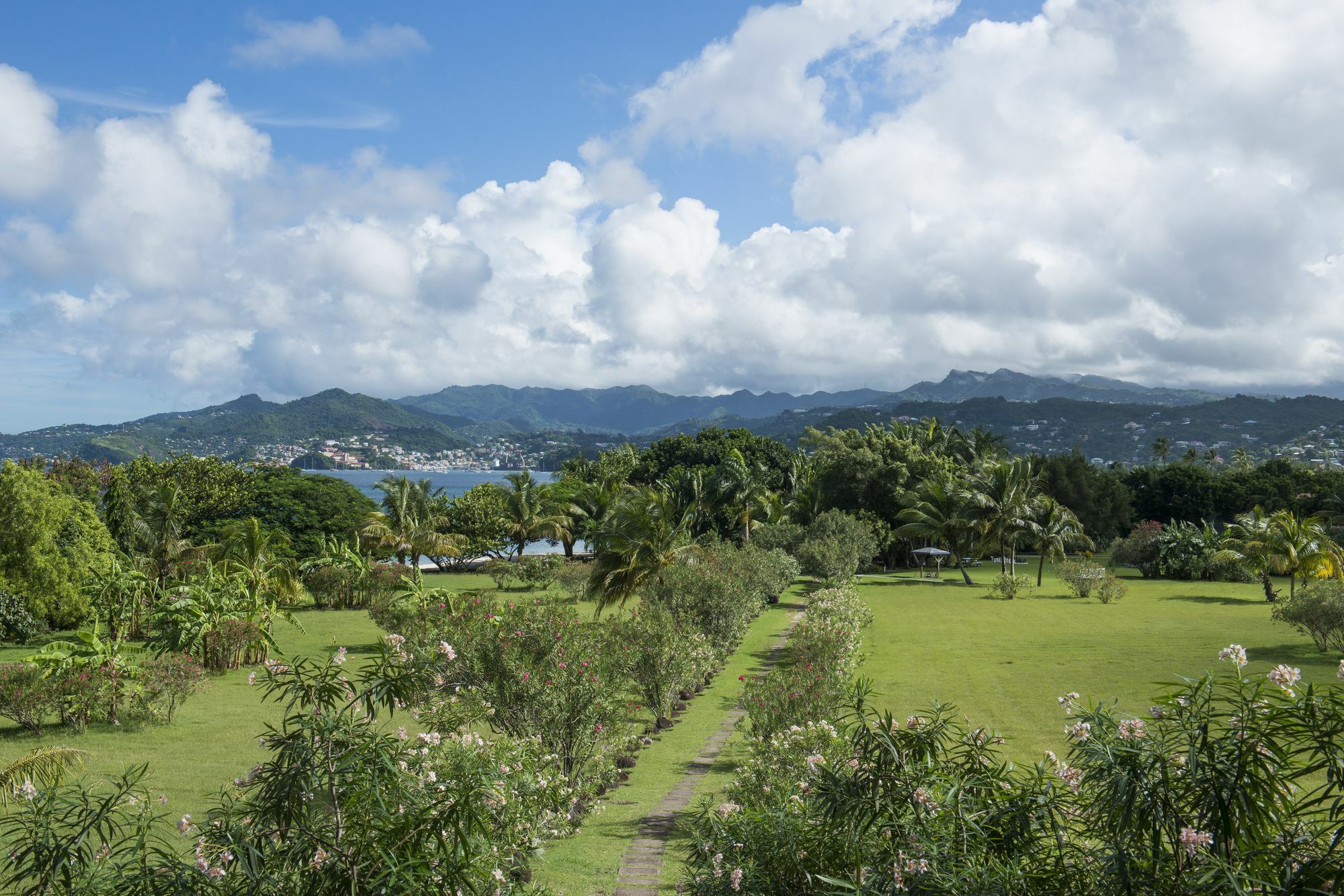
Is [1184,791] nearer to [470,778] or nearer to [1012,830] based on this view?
[1012,830]

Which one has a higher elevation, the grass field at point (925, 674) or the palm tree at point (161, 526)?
the palm tree at point (161, 526)

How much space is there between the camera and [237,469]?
127 feet

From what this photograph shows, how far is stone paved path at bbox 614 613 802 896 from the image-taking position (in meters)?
7.64

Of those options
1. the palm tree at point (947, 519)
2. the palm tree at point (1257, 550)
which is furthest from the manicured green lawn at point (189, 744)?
the palm tree at point (1257, 550)

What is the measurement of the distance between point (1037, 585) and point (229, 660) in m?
30.0

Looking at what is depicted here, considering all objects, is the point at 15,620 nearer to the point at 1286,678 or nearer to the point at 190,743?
the point at 190,743

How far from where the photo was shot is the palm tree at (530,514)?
39.3 meters

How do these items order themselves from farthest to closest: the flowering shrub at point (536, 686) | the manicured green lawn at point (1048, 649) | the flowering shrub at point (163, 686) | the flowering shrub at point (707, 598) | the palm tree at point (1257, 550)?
the palm tree at point (1257, 550), the flowering shrub at point (707, 598), the manicured green lawn at point (1048, 649), the flowering shrub at point (163, 686), the flowering shrub at point (536, 686)

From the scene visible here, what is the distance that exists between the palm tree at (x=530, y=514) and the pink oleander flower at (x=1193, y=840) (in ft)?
119

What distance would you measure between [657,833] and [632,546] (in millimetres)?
10222

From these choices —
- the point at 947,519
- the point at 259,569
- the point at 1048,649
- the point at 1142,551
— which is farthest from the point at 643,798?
the point at 1142,551

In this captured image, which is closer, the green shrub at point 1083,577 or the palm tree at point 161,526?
the palm tree at point 161,526

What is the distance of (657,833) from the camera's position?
896 centimetres

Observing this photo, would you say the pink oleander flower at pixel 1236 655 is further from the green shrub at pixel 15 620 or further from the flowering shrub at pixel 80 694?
the green shrub at pixel 15 620
